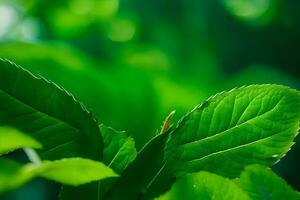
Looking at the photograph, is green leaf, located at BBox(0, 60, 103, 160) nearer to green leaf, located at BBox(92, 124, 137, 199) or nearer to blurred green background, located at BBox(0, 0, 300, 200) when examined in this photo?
green leaf, located at BBox(92, 124, 137, 199)

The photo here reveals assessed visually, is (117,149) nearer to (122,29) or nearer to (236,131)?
(236,131)

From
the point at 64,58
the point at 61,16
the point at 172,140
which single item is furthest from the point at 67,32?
the point at 172,140

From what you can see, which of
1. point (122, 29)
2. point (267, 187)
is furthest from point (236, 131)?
point (122, 29)

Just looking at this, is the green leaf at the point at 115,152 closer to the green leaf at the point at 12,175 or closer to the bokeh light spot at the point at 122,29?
the green leaf at the point at 12,175

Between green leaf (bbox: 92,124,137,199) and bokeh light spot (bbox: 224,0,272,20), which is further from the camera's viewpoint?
bokeh light spot (bbox: 224,0,272,20)

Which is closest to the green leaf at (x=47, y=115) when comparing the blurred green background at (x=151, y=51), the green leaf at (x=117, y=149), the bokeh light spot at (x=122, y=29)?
the green leaf at (x=117, y=149)

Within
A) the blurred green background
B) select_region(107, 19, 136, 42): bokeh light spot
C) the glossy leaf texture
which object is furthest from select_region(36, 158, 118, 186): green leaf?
select_region(107, 19, 136, 42): bokeh light spot
